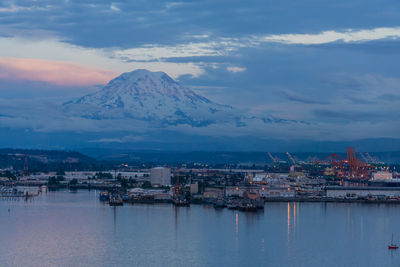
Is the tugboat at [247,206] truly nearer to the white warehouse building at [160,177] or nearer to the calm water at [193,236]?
the calm water at [193,236]

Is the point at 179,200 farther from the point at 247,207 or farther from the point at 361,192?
the point at 361,192

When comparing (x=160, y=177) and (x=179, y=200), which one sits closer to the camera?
(x=179, y=200)

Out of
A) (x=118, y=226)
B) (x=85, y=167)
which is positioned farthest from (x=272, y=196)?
(x=85, y=167)

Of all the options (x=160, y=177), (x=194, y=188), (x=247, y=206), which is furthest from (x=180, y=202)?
(x=160, y=177)

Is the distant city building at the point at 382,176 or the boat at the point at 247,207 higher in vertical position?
the distant city building at the point at 382,176

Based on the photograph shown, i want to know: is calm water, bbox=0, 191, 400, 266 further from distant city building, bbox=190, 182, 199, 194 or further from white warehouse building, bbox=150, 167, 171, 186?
white warehouse building, bbox=150, 167, 171, 186

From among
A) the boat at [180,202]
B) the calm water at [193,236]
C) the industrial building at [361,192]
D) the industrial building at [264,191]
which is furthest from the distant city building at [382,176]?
the boat at [180,202]

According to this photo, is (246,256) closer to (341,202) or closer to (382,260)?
(382,260)

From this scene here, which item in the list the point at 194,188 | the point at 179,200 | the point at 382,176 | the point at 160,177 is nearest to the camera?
the point at 179,200

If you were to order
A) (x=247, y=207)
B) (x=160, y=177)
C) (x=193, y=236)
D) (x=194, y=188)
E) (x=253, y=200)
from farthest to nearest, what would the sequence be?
1. (x=160, y=177)
2. (x=194, y=188)
3. (x=253, y=200)
4. (x=247, y=207)
5. (x=193, y=236)
